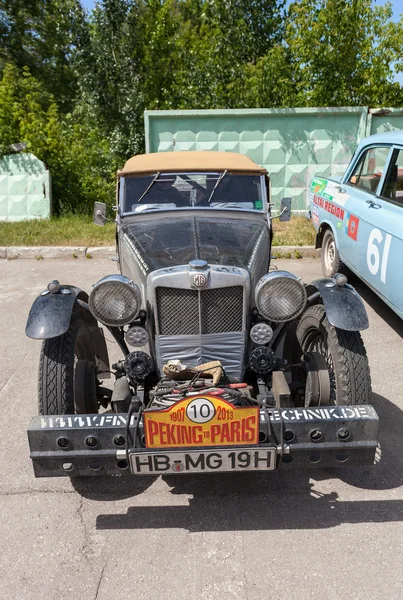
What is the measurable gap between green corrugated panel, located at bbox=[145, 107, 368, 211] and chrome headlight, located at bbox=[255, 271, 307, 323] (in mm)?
7371

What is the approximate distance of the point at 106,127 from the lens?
11.6 metres

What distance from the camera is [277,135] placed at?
9.78 meters

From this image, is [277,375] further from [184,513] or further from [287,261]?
[287,261]

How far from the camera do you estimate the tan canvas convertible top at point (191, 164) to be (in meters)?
4.16

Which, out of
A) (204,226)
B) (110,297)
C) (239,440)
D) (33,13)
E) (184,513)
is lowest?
(184,513)

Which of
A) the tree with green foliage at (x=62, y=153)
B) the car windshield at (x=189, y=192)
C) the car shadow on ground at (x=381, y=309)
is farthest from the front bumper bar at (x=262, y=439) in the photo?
the tree with green foliage at (x=62, y=153)

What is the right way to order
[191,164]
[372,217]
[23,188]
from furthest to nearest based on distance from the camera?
[23,188]
[372,217]
[191,164]

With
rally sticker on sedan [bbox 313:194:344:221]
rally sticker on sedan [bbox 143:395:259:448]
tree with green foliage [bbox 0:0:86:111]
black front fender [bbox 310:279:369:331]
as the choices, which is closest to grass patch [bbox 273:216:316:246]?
rally sticker on sedan [bbox 313:194:344:221]

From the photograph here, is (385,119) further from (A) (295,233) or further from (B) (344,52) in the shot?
(A) (295,233)

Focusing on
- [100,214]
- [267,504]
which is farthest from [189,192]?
[267,504]

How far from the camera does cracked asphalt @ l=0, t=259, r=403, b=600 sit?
2369 mm

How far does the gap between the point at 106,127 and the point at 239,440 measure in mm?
10473

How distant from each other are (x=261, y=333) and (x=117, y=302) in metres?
0.83

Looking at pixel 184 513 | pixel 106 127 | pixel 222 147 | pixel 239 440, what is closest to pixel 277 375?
pixel 239 440
